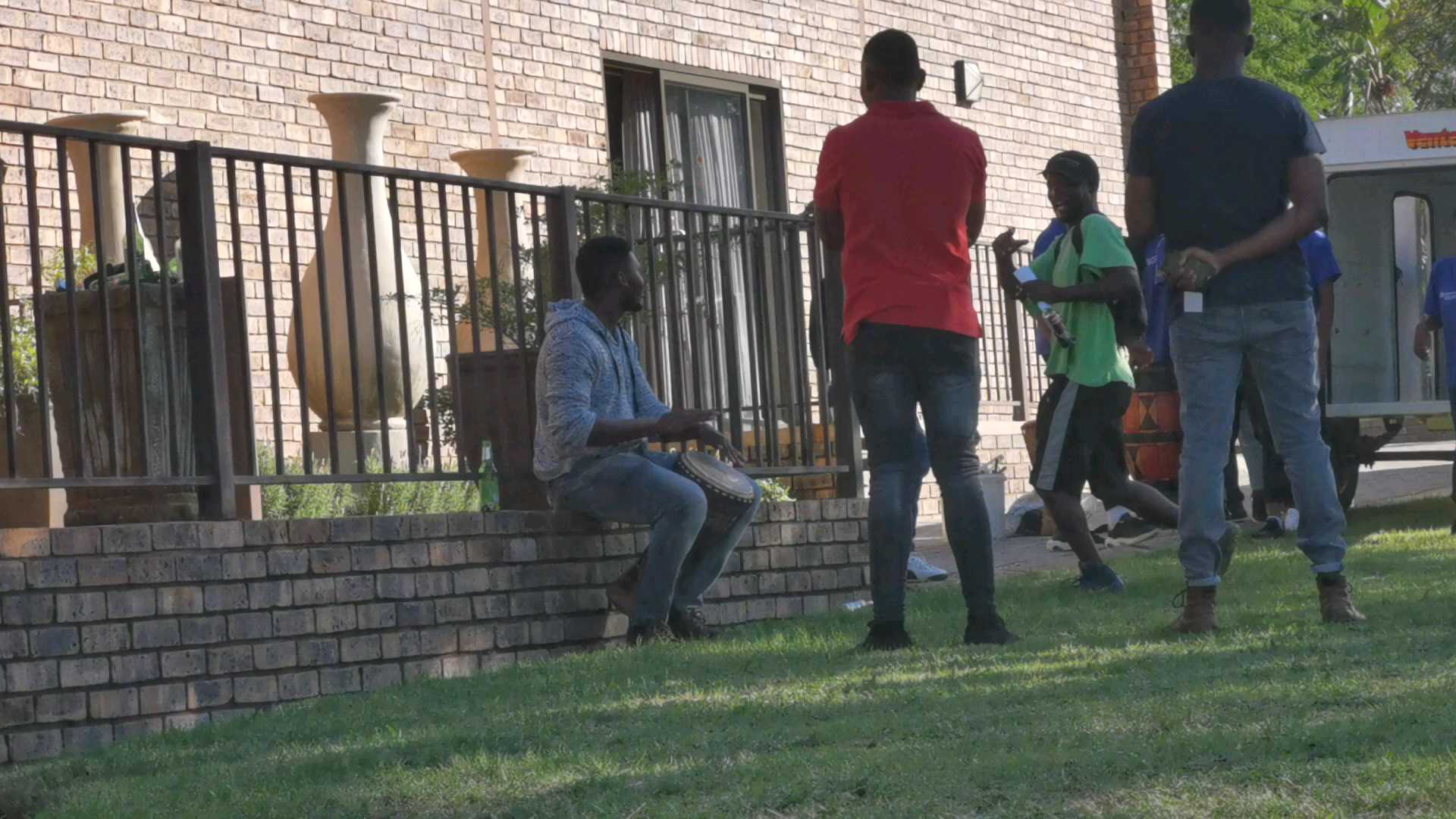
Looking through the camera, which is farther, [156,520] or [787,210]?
[787,210]

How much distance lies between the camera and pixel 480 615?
23.6 ft

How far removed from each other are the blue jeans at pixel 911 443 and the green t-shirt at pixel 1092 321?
1915 mm

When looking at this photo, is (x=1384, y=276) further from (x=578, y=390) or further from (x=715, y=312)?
(x=578, y=390)

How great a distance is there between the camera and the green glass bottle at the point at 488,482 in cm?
777

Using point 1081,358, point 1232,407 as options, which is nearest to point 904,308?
point 1232,407

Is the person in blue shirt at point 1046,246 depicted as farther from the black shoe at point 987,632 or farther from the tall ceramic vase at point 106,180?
the tall ceramic vase at point 106,180

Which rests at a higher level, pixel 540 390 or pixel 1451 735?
pixel 540 390

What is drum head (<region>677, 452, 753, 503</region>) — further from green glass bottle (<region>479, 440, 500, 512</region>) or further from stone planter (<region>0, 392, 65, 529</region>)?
stone planter (<region>0, 392, 65, 529</region>)

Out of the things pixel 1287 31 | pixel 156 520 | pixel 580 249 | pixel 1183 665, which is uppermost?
pixel 1287 31

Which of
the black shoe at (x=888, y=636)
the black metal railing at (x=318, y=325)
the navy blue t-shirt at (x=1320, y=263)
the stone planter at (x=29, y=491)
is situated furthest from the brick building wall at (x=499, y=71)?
the navy blue t-shirt at (x=1320, y=263)

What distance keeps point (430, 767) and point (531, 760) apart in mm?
218

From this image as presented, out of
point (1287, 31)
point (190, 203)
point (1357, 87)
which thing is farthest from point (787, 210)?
point (1357, 87)

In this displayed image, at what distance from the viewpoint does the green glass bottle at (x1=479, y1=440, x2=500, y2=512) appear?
777 cm

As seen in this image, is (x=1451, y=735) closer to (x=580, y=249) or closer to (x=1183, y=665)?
(x=1183, y=665)
